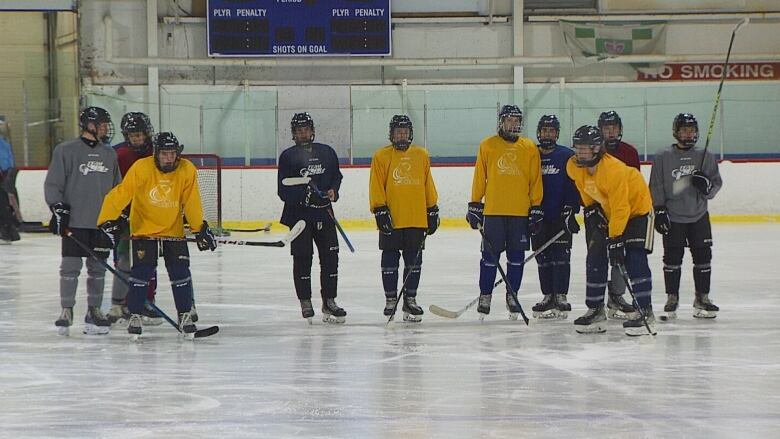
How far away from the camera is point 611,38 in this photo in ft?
53.0

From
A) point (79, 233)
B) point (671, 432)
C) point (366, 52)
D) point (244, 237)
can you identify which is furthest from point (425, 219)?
point (366, 52)

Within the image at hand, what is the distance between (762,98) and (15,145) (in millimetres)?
8803

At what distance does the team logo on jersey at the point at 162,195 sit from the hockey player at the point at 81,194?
437mm

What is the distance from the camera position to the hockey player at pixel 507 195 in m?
6.19

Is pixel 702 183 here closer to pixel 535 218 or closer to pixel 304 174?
pixel 535 218

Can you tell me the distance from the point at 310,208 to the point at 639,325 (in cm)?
172

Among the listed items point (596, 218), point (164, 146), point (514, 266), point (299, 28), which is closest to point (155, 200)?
point (164, 146)

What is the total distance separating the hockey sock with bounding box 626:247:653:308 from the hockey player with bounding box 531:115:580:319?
0.58 m

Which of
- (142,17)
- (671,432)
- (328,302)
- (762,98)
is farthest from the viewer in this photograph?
(142,17)

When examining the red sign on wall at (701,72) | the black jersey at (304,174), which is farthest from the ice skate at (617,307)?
the red sign on wall at (701,72)

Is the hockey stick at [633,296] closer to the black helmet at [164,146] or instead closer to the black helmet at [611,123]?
the black helmet at [611,123]

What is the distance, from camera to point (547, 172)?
637 cm

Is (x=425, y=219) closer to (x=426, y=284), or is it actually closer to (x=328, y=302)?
(x=328, y=302)

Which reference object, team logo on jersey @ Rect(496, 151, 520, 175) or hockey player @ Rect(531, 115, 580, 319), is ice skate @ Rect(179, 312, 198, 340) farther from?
hockey player @ Rect(531, 115, 580, 319)
